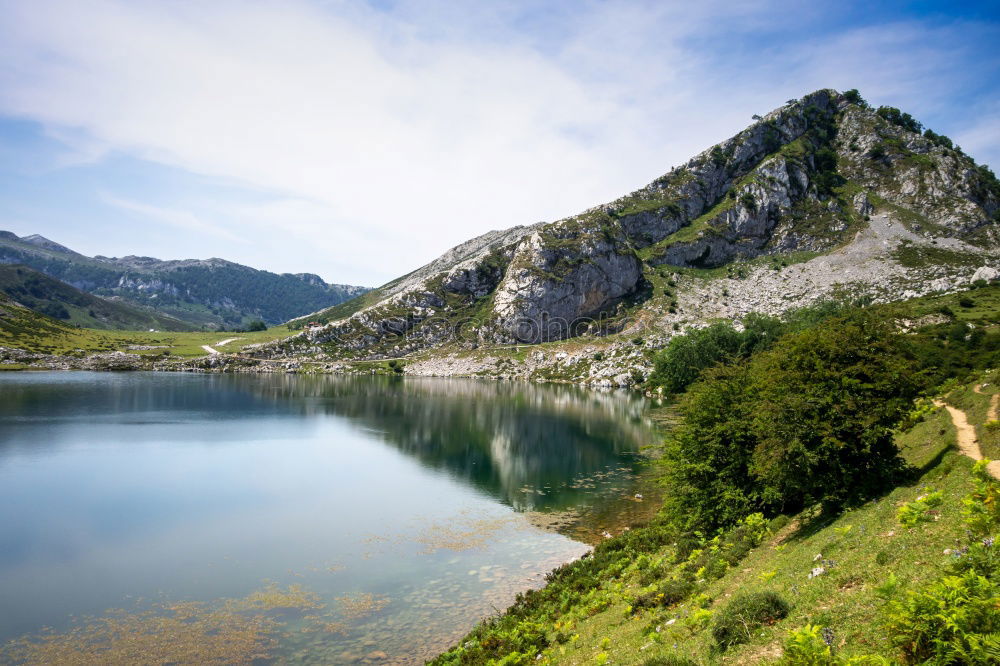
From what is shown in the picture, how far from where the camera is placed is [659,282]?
192m

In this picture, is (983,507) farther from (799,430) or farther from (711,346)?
(711,346)

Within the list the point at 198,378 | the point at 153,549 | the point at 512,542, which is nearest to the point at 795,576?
the point at 512,542

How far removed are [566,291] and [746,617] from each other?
18353 cm

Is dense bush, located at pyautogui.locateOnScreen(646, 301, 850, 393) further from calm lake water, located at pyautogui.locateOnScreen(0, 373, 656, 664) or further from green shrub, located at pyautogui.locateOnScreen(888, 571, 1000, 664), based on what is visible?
green shrub, located at pyautogui.locateOnScreen(888, 571, 1000, 664)

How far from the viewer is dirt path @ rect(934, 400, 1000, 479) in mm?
17398

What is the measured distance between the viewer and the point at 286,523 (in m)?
36.1

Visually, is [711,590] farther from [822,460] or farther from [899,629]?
[899,629]

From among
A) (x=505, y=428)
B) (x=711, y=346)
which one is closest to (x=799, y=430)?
(x=505, y=428)

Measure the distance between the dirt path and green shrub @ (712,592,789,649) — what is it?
9.07 metres

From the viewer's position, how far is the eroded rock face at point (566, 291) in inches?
7549

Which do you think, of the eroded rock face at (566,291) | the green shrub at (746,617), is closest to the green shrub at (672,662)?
the green shrub at (746,617)

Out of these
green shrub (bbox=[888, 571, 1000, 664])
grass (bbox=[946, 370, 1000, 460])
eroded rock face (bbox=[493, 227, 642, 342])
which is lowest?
green shrub (bbox=[888, 571, 1000, 664])

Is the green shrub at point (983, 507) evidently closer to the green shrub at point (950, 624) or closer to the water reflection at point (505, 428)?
the green shrub at point (950, 624)

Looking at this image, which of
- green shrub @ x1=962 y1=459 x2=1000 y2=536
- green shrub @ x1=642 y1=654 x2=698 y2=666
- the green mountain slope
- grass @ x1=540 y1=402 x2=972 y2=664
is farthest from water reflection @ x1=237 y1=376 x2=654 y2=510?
green shrub @ x1=962 y1=459 x2=1000 y2=536
